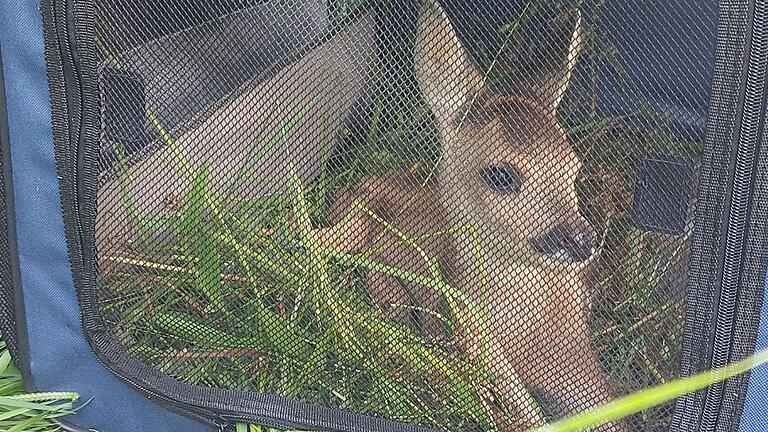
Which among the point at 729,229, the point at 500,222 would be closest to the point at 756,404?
the point at 729,229

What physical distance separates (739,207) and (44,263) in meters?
1.10

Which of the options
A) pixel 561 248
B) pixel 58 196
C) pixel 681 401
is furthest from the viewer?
pixel 58 196

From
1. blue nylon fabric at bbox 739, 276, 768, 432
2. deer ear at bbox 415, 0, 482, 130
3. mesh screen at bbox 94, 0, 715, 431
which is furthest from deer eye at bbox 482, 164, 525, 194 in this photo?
blue nylon fabric at bbox 739, 276, 768, 432

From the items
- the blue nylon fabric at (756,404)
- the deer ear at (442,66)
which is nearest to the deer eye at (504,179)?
the deer ear at (442,66)

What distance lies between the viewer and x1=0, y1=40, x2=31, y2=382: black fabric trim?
147 centimetres

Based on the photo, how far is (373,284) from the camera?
1.45 m

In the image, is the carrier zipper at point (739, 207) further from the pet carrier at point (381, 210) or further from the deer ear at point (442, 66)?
the deer ear at point (442, 66)

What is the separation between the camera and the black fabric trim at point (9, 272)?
4.81ft

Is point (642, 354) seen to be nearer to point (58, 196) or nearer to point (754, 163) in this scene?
point (754, 163)

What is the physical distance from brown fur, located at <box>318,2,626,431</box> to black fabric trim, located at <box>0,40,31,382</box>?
1.83 ft

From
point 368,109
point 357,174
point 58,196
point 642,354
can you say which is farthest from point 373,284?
point 58,196

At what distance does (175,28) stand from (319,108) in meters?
0.24

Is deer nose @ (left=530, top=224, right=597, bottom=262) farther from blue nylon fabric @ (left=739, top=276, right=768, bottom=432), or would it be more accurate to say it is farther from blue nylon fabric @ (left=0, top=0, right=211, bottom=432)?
blue nylon fabric @ (left=0, top=0, right=211, bottom=432)

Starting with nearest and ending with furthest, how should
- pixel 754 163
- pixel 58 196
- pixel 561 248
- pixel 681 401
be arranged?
pixel 754 163 → pixel 681 401 → pixel 561 248 → pixel 58 196
